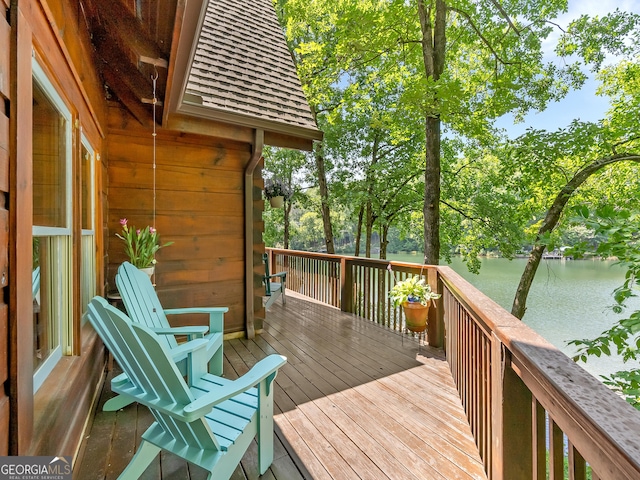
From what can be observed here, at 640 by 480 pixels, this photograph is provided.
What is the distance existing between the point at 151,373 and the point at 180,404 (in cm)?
18

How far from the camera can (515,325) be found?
1.30 meters

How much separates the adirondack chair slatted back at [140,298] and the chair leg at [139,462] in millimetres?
849

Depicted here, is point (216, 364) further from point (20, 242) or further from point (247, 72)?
point (247, 72)

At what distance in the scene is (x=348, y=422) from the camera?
82.3 inches

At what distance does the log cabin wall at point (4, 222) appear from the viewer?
0.85 meters

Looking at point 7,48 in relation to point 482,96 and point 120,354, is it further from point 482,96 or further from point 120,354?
point 482,96

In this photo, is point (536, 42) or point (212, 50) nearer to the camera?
point (212, 50)

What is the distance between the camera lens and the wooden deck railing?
0.63m

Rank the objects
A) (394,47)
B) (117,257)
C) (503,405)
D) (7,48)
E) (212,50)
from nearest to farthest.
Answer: (7,48) < (503,405) < (117,257) < (212,50) < (394,47)

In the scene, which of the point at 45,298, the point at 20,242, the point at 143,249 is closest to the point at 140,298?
the point at 143,249

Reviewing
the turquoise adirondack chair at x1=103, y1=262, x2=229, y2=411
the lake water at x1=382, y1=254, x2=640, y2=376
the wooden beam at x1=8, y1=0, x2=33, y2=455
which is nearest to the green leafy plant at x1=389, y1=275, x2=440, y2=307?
the turquoise adirondack chair at x1=103, y1=262, x2=229, y2=411

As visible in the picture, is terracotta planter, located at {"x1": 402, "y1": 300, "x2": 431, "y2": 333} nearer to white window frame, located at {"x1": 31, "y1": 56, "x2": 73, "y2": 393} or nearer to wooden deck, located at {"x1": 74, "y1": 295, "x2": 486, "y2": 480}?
wooden deck, located at {"x1": 74, "y1": 295, "x2": 486, "y2": 480}

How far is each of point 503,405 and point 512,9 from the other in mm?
8090

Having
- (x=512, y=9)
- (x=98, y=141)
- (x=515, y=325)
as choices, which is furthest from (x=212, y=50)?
(x=512, y=9)
